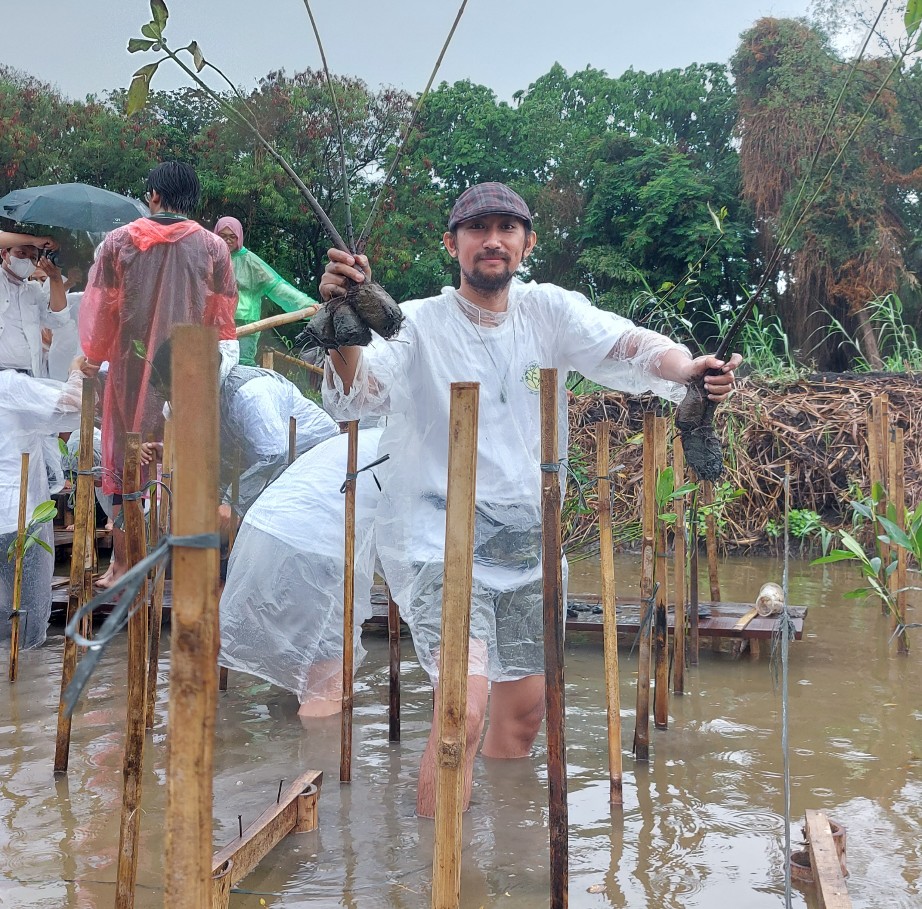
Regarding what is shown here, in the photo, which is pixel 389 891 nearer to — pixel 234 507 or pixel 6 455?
pixel 234 507

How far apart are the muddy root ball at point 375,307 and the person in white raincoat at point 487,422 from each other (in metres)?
0.65

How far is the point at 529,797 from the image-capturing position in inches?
128

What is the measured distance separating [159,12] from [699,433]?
1669 mm

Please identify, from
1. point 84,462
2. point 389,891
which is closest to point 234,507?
point 84,462

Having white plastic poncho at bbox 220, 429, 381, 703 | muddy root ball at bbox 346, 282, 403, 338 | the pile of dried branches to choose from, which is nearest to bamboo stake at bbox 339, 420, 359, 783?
white plastic poncho at bbox 220, 429, 381, 703

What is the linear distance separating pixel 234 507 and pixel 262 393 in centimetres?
53

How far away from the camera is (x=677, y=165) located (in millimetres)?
14742

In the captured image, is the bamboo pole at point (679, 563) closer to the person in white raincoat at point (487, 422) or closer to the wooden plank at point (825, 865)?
the person in white raincoat at point (487, 422)

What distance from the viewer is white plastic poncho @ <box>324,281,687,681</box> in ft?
10.1

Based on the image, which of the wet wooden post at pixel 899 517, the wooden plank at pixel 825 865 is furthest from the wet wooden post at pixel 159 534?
the wet wooden post at pixel 899 517

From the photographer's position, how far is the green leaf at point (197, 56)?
73.3 inches

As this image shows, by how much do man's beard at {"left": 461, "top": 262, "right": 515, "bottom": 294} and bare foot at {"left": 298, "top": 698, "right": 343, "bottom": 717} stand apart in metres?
1.83

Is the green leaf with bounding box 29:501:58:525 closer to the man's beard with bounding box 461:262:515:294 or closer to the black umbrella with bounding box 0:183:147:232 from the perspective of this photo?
the black umbrella with bounding box 0:183:147:232

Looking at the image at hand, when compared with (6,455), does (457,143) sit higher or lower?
higher
